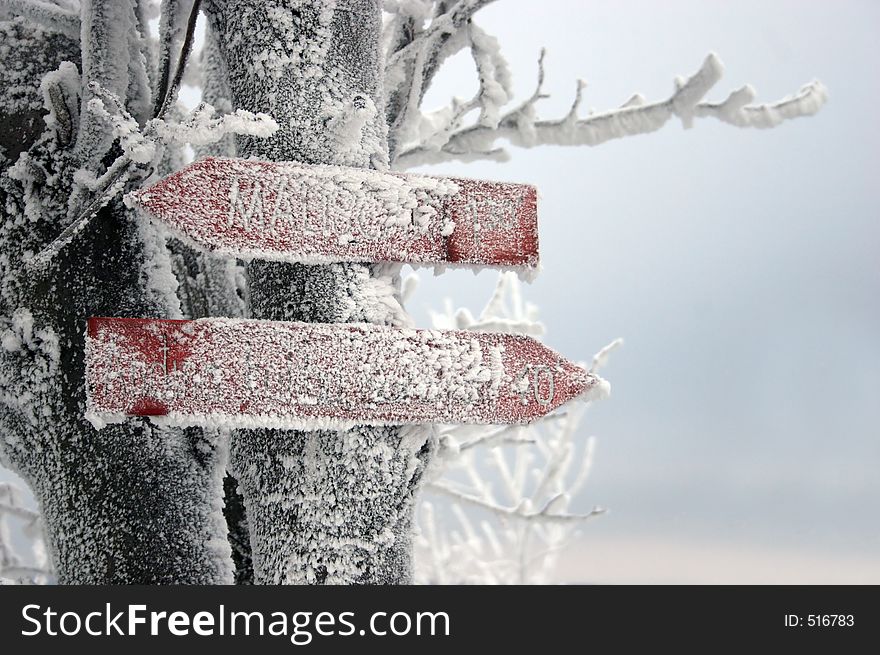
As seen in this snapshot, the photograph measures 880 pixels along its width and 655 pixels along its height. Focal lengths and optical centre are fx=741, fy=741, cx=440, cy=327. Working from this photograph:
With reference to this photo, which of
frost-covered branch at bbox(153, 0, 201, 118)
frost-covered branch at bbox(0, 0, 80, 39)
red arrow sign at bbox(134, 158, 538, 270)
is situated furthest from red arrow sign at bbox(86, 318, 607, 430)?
frost-covered branch at bbox(0, 0, 80, 39)

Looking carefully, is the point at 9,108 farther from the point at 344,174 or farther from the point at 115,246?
the point at 344,174

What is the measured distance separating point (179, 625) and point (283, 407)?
0.38 meters

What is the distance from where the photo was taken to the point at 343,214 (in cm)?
110

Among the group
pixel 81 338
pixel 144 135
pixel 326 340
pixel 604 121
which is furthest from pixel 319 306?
pixel 604 121

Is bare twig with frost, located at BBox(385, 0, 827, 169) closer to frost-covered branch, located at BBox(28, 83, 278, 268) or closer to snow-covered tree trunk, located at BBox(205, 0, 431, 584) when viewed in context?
snow-covered tree trunk, located at BBox(205, 0, 431, 584)

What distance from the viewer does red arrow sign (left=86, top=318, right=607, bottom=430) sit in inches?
41.1

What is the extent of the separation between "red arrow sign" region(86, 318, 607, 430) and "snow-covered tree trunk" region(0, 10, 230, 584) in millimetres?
326

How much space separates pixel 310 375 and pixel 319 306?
134 millimetres

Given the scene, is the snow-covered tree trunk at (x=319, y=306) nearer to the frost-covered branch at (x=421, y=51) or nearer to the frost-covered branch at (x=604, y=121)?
the frost-covered branch at (x=421, y=51)

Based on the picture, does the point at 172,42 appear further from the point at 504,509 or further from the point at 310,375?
the point at 504,509

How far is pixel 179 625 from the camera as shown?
3.69 feet

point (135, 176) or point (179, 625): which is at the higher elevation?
point (135, 176)

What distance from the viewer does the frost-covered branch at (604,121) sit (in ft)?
6.06

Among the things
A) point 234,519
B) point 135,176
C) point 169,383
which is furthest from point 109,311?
point 234,519
